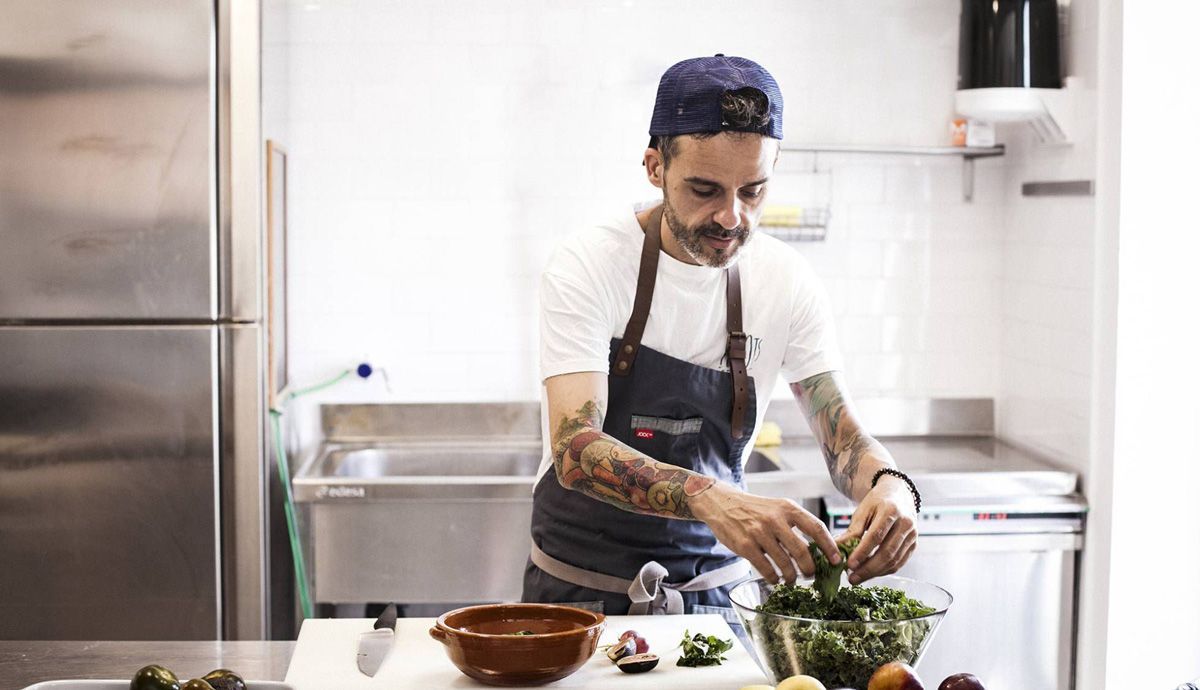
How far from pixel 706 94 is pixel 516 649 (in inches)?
37.9

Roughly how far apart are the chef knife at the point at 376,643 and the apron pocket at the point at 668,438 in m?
0.59

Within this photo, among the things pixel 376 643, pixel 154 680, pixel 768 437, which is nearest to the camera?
pixel 154 680

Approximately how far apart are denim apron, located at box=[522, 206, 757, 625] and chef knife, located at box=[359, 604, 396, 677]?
→ 462mm

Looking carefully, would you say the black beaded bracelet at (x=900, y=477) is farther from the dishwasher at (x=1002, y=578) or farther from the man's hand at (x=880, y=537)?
the dishwasher at (x=1002, y=578)

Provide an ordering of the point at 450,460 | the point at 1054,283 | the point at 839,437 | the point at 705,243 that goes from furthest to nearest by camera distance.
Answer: the point at 450,460 < the point at 1054,283 < the point at 839,437 < the point at 705,243

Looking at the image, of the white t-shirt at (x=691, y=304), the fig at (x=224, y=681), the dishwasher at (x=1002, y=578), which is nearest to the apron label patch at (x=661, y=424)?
the white t-shirt at (x=691, y=304)

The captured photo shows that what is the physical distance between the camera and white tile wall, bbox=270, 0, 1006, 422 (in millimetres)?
3889

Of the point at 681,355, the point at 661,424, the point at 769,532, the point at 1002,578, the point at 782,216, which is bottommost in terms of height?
the point at 1002,578

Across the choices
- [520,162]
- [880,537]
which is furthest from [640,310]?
[520,162]

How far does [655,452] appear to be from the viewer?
7.90 feet

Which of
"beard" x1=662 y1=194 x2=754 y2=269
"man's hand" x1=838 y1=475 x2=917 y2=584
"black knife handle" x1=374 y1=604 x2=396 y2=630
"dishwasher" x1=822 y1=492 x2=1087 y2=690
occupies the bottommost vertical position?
"dishwasher" x1=822 y1=492 x2=1087 y2=690

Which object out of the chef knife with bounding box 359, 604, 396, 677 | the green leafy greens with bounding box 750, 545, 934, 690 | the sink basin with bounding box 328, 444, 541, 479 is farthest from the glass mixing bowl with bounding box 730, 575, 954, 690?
the sink basin with bounding box 328, 444, 541, 479

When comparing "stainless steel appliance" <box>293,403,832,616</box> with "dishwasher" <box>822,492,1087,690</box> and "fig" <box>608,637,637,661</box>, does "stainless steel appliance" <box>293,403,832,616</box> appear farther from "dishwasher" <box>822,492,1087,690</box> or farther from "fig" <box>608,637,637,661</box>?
"fig" <box>608,637,637,661</box>

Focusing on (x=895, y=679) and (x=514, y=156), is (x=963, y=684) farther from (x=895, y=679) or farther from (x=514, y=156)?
(x=514, y=156)
